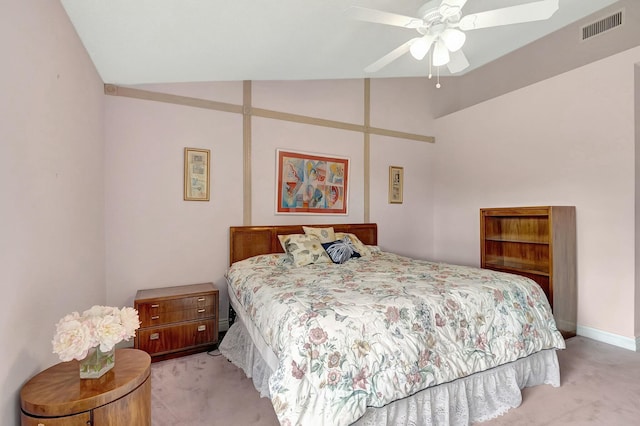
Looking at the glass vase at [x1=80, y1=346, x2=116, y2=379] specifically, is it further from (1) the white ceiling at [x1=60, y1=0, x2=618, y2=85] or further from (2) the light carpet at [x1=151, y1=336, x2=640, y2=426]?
(1) the white ceiling at [x1=60, y1=0, x2=618, y2=85]

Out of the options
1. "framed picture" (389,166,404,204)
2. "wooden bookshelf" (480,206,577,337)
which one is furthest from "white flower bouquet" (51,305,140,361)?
"framed picture" (389,166,404,204)

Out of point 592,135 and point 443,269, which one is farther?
point 592,135

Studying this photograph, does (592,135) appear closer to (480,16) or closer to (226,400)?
(480,16)

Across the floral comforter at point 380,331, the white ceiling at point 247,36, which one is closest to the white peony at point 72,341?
the floral comforter at point 380,331

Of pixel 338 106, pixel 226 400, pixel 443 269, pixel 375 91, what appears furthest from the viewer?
pixel 375 91

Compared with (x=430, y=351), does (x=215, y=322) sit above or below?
below

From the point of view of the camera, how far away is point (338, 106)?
416cm

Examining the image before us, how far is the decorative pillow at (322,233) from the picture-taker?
11.8 ft

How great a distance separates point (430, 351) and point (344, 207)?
2590mm

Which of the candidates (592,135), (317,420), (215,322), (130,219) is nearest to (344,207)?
(215,322)

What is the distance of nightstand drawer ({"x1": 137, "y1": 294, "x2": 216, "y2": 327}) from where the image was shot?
2633 millimetres

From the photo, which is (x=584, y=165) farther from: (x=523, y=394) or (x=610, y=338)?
(x=523, y=394)

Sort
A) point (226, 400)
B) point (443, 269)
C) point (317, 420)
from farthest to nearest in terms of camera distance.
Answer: point (443, 269)
point (226, 400)
point (317, 420)

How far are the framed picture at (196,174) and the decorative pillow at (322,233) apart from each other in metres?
1.16
